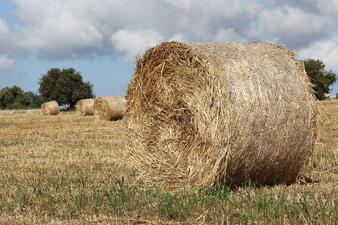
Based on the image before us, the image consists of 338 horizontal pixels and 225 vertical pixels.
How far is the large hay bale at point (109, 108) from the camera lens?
2609cm

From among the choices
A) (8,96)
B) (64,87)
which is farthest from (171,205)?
(8,96)

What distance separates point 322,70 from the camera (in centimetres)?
6006

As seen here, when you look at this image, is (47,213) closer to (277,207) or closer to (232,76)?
(277,207)

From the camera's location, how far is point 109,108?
26047 mm

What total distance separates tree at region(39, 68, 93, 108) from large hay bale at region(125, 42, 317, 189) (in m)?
57.2

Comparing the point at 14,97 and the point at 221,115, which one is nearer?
the point at 221,115

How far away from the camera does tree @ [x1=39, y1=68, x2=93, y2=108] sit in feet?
216

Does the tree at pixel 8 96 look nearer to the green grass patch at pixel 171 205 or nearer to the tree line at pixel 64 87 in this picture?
the tree line at pixel 64 87

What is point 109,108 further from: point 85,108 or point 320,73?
point 320,73

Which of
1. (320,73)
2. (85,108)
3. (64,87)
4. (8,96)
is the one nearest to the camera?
(85,108)

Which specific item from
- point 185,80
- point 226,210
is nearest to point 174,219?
point 226,210

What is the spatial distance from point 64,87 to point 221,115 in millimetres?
60702

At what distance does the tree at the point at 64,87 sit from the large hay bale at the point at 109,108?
38.8 meters

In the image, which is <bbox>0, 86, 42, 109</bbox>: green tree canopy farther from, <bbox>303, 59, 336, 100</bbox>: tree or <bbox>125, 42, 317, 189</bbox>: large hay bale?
<bbox>125, 42, 317, 189</bbox>: large hay bale
